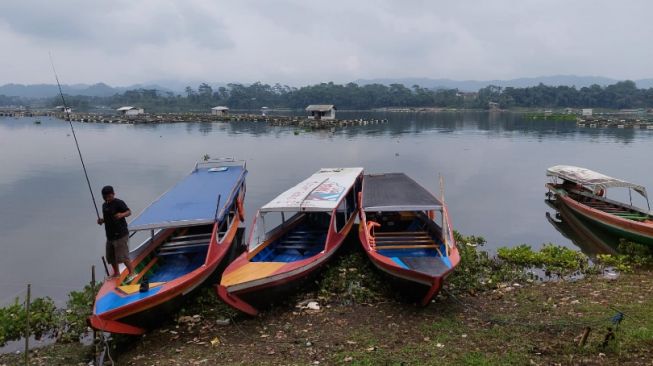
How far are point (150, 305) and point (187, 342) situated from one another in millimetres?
1017

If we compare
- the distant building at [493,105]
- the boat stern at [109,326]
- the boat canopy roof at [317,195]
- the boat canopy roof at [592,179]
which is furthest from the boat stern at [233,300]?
the distant building at [493,105]

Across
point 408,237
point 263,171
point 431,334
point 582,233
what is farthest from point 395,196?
point 263,171

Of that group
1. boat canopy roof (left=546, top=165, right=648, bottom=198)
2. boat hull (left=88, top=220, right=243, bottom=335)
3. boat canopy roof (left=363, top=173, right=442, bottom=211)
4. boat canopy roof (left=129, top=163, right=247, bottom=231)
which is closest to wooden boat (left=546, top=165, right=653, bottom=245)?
boat canopy roof (left=546, top=165, right=648, bottom=198)

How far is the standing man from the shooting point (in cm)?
935

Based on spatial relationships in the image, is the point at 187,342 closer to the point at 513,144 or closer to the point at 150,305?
the point at 150,305

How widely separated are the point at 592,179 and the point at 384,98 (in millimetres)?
133828

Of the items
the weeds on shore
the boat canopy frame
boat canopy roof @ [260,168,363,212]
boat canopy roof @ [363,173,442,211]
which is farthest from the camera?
the boat canopy frame

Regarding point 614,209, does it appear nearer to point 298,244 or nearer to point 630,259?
point 630,259

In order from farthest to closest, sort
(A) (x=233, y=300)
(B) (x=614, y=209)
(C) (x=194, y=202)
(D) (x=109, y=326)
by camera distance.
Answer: (B) (x=614, y=209)
(C) (x=194, y=202)
(A) (x=233, y=300)
(D) (x=109, y=326)

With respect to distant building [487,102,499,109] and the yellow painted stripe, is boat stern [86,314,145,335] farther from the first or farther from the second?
distant building [487,102,499,109]

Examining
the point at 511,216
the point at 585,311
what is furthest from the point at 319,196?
the point at 511,216

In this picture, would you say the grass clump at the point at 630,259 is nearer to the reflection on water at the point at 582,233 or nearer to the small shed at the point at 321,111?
the reflection on water at the point at 582,233

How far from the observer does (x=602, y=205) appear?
1847cm

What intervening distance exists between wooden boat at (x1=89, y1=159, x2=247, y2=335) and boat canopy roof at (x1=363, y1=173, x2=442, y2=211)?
4039 mm
